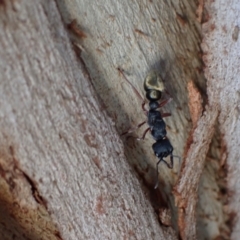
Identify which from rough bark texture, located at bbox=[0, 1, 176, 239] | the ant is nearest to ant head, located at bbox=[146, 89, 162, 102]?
the ant

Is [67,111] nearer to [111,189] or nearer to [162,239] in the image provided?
[111,189]

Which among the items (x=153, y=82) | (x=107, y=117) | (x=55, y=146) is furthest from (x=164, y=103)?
(x=55, y=146)

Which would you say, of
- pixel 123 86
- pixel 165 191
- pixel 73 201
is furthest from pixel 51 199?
pixel 165 191

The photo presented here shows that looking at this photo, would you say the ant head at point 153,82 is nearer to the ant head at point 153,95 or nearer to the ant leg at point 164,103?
the ant head at point 153,95

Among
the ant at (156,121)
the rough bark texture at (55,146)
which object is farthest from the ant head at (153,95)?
the rough bark texture at (55,146)

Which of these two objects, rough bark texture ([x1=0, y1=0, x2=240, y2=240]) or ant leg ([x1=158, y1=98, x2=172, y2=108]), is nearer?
rough bark texture ([x1=0, y1=0, x2=240, y2=240])

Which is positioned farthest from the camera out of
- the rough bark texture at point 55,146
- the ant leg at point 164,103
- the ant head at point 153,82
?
the ant leg at point 164,103

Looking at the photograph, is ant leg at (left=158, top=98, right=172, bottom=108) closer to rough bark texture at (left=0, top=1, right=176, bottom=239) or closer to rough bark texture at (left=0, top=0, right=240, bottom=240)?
rough bark texture at (left=0, top=0, right=240, bottom=240)
